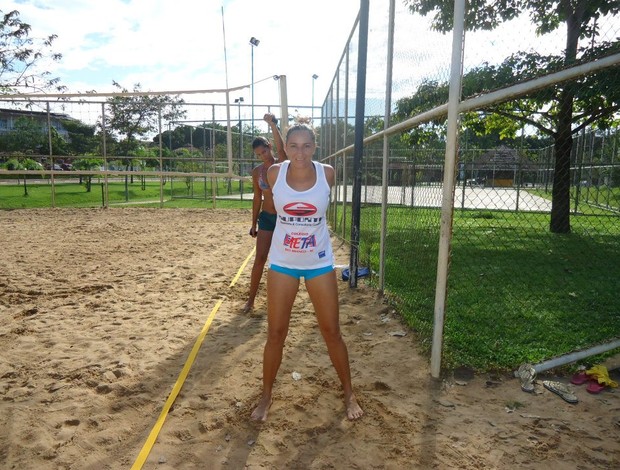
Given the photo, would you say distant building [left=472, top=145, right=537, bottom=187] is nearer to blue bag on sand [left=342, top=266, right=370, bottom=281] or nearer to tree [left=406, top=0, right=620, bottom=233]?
tree [left=406, top=0, right=620, bottom=233]

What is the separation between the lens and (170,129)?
19.9 metres

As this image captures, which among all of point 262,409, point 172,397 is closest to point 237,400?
point 262,409

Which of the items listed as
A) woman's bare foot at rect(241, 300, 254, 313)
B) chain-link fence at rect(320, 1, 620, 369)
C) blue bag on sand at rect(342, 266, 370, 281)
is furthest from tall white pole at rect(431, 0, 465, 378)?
blue bag on sand at rect(342, 266, 370, 281)

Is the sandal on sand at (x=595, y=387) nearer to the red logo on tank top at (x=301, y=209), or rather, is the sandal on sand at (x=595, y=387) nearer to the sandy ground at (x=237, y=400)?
the sandy ground at (x=237, y=400)

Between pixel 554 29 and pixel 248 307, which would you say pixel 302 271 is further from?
pixel 554 29

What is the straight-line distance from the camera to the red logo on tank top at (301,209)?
2.74 meters

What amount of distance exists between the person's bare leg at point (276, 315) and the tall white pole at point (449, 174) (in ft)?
3.78

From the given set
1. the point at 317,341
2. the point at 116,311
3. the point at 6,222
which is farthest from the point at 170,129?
the point at 317,341

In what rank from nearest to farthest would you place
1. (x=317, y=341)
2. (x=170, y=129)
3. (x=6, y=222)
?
(x=317, y=341)
(x=6, y=222)
(x=170, y=129)

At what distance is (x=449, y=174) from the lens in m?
3.20

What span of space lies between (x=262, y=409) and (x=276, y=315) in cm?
62

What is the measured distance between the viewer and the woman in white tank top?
2754 mm

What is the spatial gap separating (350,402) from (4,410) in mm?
2266

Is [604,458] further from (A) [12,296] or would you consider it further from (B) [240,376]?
(A) [12,296]
